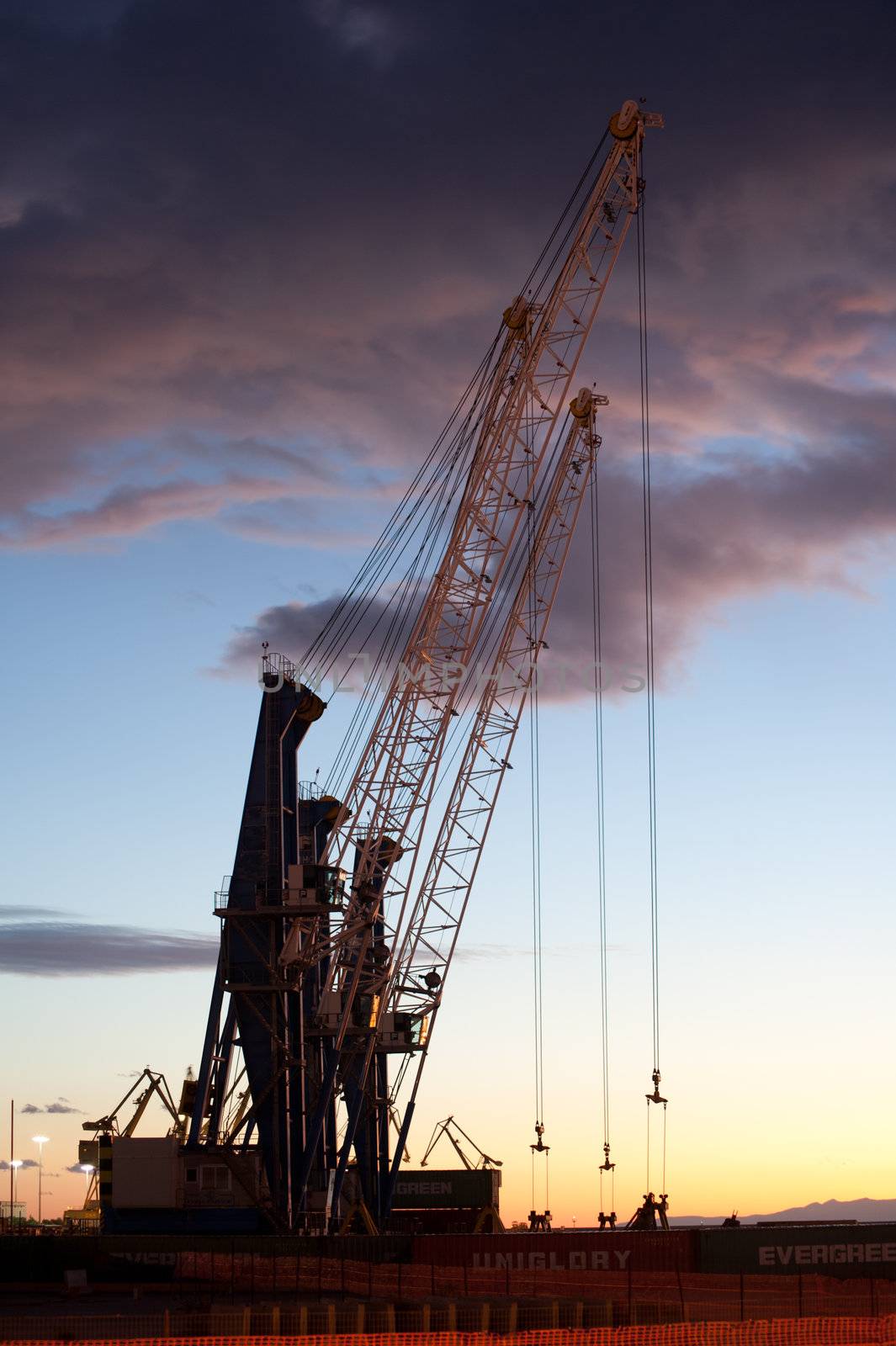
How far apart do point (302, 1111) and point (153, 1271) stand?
21773mm

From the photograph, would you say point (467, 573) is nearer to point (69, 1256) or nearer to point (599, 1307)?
point (69, 1256)

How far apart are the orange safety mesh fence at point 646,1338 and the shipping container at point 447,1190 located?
85.3 metres

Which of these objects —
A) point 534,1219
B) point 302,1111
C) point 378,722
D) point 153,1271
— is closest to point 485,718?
point 378,722

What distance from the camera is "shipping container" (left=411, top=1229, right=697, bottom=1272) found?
56500 millimetres

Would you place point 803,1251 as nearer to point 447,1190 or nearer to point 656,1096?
point 656,1096

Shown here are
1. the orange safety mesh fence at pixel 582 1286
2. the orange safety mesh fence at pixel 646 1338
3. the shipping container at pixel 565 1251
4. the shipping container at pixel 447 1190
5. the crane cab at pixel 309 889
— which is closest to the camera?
the orange safety mesh fence at pixel 646 1338

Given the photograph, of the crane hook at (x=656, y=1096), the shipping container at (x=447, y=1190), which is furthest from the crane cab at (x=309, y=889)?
the shipping container at (x=447, y=1190)

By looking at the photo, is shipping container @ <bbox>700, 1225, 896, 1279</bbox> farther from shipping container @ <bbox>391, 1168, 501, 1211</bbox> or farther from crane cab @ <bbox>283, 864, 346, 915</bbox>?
shipping container @ <bbox>391, 1168, 501, 1211</bbox>

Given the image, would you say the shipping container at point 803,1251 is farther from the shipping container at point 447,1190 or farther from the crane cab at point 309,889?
the shipping container at point 447,1190

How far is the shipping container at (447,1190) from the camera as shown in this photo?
117m

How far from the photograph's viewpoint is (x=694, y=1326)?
31562 millimetres

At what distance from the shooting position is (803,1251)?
55469 millimetres

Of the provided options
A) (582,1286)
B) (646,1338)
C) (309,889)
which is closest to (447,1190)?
(309,889)

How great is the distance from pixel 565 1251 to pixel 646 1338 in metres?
28.6
